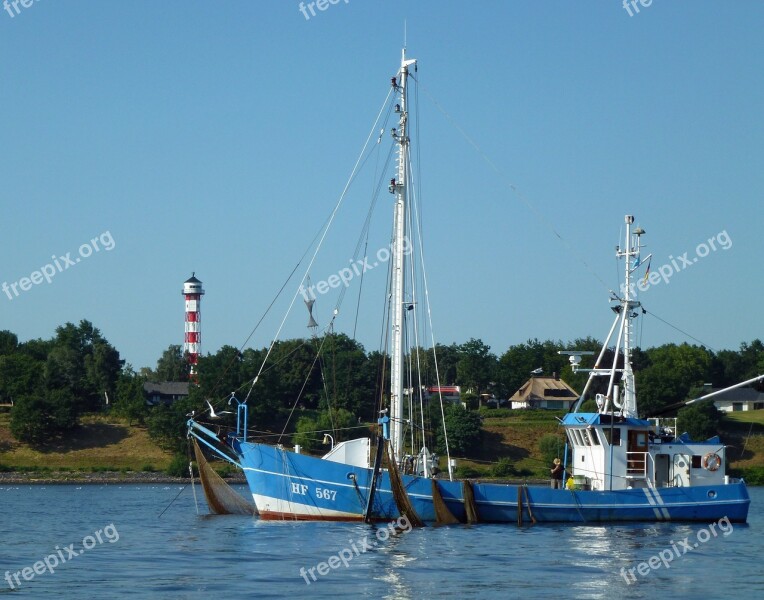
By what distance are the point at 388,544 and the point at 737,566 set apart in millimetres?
10919

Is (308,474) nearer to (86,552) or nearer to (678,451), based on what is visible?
(86,552)

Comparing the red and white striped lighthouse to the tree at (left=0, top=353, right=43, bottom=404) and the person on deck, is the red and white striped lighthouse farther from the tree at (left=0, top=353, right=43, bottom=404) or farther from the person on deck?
the person on deck

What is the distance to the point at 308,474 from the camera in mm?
43938

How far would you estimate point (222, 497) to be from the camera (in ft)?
169

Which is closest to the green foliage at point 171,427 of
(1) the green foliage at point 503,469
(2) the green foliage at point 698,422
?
(1) the green foliage at point 503,469

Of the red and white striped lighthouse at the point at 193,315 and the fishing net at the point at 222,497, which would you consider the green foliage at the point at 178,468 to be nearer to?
the fishing net at the point at 222,497

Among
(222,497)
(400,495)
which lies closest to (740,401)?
(222,497)

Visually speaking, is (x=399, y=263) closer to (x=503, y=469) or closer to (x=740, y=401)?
(x=503, y=469)

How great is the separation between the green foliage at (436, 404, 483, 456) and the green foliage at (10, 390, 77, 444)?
105 feet

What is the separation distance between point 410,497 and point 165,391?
306ft

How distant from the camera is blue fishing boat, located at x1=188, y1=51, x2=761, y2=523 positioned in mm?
43625

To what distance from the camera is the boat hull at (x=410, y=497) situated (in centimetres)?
4359

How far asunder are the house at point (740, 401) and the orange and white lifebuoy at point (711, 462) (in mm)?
91940

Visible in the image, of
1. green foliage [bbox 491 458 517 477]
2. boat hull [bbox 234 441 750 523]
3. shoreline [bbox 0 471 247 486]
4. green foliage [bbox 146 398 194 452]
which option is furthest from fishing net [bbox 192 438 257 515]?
green foliage [bbox 146 398 194 452]
